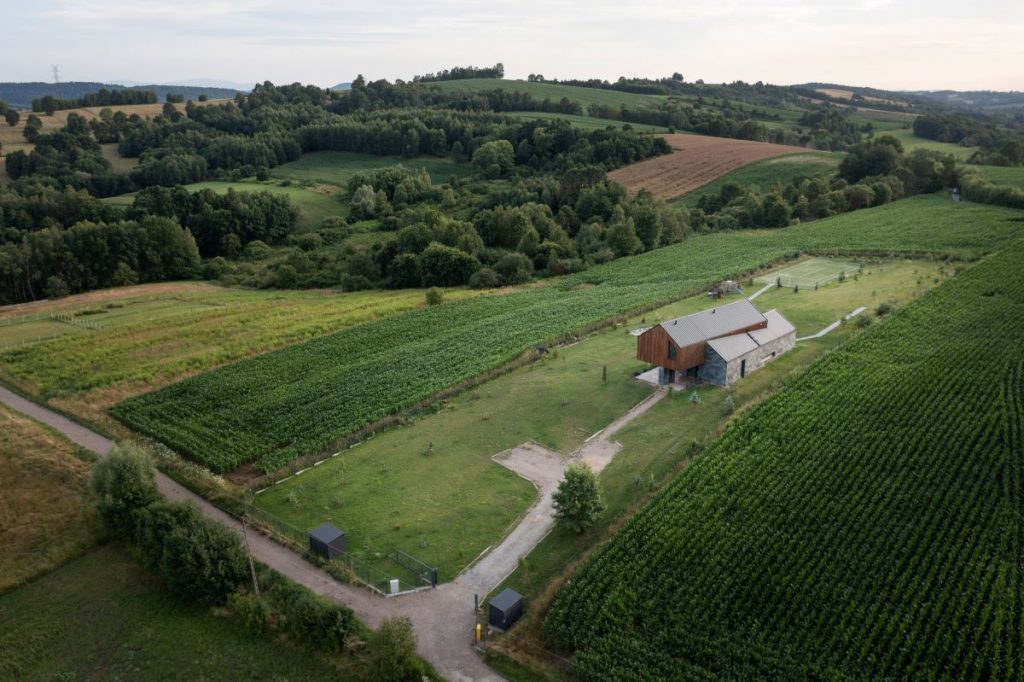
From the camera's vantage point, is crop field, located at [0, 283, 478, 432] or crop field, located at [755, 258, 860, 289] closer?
crop field, located at [0, 283, 478, 432]

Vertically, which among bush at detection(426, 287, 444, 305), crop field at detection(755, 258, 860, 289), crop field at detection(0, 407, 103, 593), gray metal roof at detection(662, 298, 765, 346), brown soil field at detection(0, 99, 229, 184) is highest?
brown soil field at detection(0, 99, 229, 184)

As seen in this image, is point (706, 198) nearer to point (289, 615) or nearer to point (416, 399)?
point (416, 399)

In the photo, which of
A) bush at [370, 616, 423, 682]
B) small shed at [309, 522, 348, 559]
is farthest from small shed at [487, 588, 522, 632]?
small shed at [309, 522, 348, 559]

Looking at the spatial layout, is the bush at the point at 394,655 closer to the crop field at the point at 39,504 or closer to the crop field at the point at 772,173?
the crop field at the point at 39,504

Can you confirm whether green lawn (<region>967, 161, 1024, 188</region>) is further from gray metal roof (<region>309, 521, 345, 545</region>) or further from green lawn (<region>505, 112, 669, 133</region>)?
gray metal roof (<region>309, 521, 345, 545</region>)

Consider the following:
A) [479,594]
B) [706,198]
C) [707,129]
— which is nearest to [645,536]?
[479,594]

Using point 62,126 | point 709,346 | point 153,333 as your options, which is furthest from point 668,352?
point 62,126
